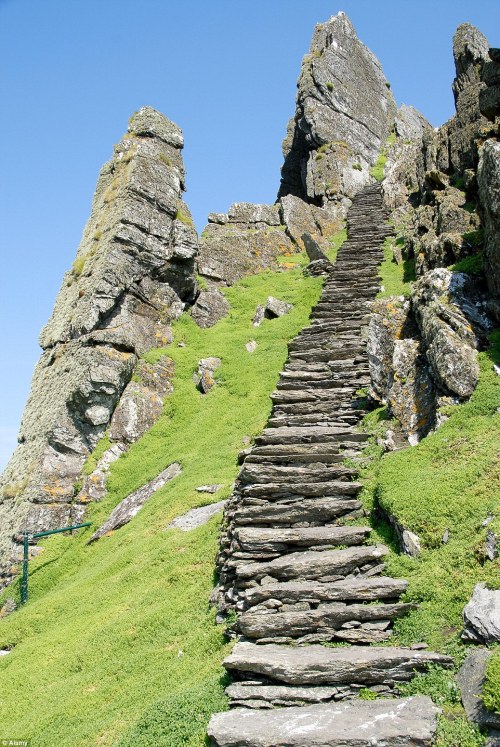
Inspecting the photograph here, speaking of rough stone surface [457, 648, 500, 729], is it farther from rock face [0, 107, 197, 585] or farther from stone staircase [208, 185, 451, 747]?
rock face [0, 107, 197, 585]

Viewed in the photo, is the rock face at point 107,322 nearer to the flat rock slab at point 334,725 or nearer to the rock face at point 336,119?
the flat rock slab at point 334,725

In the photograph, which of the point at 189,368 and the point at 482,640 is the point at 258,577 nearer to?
the point at 482,640

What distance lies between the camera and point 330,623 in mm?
9430

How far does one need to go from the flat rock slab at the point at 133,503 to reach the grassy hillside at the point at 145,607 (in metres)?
0.35

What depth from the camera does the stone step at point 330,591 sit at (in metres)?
9.56

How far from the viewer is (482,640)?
7.74 metres

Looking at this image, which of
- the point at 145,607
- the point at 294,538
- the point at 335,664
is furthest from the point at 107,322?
the point at 335,664

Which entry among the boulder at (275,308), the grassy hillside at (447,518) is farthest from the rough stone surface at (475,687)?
the boulder at (275,308)

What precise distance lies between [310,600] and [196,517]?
7.55 meters

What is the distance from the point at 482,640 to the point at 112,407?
18414 millimetres

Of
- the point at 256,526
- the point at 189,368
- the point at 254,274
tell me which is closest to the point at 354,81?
the point at 254,274

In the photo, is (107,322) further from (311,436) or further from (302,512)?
(302,512)

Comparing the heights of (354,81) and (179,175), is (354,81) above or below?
above

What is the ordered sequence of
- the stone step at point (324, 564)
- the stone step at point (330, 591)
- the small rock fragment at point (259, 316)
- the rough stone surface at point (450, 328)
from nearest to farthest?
1. the stone step at point (330, 591)
2. the stone step at point (324, 564)
3. the rough stone surface at point (450, 328)
4. the small rock fragment at point (259, 316)
